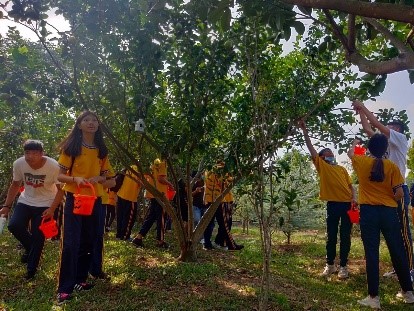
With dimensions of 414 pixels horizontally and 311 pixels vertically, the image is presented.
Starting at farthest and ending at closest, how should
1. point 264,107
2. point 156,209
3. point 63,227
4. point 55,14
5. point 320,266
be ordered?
point 156,209
point 320,266
point 55,14
point 63,227
point 264,107

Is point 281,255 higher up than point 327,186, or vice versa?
point 327,186

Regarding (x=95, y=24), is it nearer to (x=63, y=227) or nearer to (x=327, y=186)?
(x=63, y=227)

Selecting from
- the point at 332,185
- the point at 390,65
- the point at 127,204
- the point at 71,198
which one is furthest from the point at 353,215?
the point at 127,204

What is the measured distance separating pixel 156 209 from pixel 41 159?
2825mm

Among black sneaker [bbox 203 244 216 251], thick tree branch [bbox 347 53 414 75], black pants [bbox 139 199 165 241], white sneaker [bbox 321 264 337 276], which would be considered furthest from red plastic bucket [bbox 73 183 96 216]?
black sneaker [bbox 203 244 216 251]

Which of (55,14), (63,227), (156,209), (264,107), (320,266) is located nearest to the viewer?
(264,107)

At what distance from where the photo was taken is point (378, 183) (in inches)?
175

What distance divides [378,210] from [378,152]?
590 millimetres

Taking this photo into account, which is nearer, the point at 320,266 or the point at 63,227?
the point at 63,227

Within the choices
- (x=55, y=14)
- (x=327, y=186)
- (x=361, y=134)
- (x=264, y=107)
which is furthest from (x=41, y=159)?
(x=361, y=134)

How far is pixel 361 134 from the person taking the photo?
6039mm

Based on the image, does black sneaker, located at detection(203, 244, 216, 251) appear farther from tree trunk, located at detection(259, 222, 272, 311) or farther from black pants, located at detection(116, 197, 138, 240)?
tree trunk, located at detection(259, 222, 272, 311)

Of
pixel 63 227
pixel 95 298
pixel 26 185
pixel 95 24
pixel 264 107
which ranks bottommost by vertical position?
pixel 95 298

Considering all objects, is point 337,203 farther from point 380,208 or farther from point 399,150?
point 380,208
